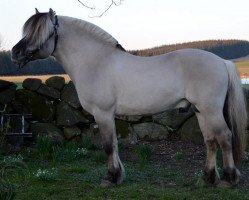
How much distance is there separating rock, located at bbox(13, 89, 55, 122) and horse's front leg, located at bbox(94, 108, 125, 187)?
344 centimetres

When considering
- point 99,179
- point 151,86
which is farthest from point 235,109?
point 99,179

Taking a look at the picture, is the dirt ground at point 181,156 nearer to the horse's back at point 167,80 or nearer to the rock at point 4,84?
the horse's back at point 167,80

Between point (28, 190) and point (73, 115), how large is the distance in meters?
3.49

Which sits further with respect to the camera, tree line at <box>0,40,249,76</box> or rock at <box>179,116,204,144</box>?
tree line at <box>0,40,249,76</box>

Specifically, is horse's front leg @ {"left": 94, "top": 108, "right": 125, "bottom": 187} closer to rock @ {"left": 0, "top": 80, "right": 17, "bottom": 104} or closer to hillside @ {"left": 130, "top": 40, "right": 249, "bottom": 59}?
rock @ {"left": 0, "top": 80, "right": 17, "bottom": 104}

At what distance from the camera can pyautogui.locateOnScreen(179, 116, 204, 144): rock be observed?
740 centimetres

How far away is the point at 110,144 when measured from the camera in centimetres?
465

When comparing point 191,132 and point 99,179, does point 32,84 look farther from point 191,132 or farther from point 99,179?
point 99,179

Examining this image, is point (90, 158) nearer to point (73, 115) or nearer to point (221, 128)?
point (73, 115)

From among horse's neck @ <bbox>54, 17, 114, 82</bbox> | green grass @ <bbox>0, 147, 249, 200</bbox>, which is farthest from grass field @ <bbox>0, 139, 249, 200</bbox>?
horse's neck @ <bbox>54, 17, 114, 82</bbox>

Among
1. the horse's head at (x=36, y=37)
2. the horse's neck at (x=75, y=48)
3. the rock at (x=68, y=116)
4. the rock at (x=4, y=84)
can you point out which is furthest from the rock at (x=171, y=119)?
the horse's head at (x=36, y=37)

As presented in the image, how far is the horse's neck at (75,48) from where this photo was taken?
4746 mm

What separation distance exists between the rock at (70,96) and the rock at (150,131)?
3.96 feet

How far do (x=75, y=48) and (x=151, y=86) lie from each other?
103 centimetres
